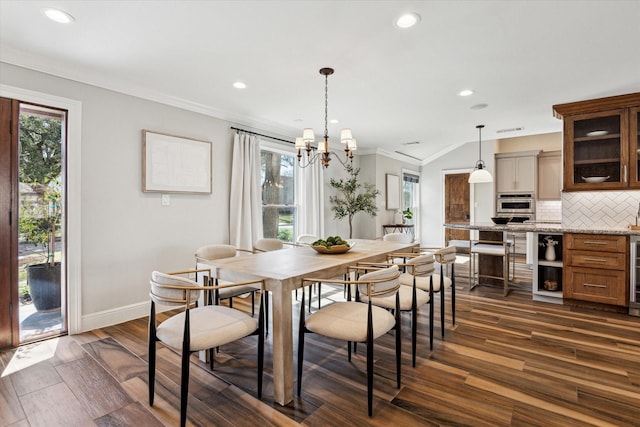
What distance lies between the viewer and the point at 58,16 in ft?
7.26

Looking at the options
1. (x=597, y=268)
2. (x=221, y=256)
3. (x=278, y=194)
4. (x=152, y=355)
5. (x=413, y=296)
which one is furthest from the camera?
(x=278, y=194)

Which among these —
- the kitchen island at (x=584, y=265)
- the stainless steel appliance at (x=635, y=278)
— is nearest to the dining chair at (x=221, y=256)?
the kitchen island at (x=584, y=265)

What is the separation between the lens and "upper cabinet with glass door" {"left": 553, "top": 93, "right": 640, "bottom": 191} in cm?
379

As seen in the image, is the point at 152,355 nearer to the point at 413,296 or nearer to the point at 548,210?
the point at 413,296

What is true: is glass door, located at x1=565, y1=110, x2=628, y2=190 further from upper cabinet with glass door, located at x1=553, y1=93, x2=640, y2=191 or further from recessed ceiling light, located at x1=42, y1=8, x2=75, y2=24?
recessed ceiling light, located at x1=42, y1=8, x2=75, y2=24

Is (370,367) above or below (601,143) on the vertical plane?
below

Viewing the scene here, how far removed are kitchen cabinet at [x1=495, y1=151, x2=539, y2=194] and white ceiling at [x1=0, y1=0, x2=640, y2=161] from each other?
10.4ft

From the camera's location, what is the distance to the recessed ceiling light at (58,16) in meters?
2.15

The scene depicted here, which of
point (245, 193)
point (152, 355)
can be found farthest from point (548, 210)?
point (152, 355)

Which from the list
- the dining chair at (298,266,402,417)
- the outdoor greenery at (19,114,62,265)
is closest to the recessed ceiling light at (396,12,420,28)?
the dining chair at (298,266,402,417)

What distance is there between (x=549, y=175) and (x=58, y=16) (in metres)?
8.26

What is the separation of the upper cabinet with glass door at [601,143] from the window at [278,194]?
388cm

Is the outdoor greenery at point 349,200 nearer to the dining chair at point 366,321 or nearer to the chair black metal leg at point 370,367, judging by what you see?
the dining chair at point 366,321

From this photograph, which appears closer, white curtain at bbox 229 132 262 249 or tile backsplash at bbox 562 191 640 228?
tile backsplash at bbox 562 191 640 228
